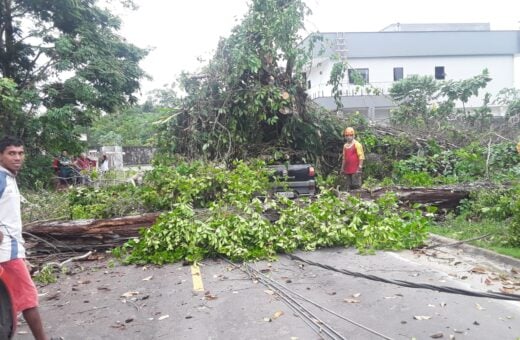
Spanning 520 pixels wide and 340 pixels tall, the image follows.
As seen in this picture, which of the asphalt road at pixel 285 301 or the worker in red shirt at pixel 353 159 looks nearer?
the asphalt road at pixel 285 301

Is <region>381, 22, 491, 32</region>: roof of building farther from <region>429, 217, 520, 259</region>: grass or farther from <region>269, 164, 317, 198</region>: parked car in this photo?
<region>429, 217, 520, 259</region>: grass

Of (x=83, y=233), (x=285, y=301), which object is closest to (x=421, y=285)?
(x=285, y=301)

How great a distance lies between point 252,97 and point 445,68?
2881 cm

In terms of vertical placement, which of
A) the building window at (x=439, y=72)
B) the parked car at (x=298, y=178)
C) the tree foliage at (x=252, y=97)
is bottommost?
the parked car at (x=298, y=178)

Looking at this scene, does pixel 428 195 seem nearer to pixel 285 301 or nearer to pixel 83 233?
pixel 285 301

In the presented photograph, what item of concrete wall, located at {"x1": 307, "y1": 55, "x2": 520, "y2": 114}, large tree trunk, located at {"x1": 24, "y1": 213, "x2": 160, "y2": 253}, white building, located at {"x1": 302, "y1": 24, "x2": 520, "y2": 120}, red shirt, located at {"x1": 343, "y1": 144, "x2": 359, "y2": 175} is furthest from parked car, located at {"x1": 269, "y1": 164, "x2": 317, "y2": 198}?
concrete wall, located at {"x1": 307, "y1": 55, "x2": 520, "y2": 114}

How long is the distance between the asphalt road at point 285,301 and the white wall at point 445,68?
27379 mm

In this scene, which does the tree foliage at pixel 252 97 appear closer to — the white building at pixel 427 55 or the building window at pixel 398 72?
the white building at pixel 427 55

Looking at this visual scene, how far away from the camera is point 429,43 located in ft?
112

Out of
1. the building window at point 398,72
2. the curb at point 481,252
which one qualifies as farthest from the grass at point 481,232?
the building window at point 398,72

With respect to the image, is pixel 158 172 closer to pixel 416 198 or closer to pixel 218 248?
pixel 218 248

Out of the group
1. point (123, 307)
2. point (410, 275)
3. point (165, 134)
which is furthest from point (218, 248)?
point (165, 134)

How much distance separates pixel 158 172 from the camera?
27.4ft

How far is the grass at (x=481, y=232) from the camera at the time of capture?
6.40 metres
